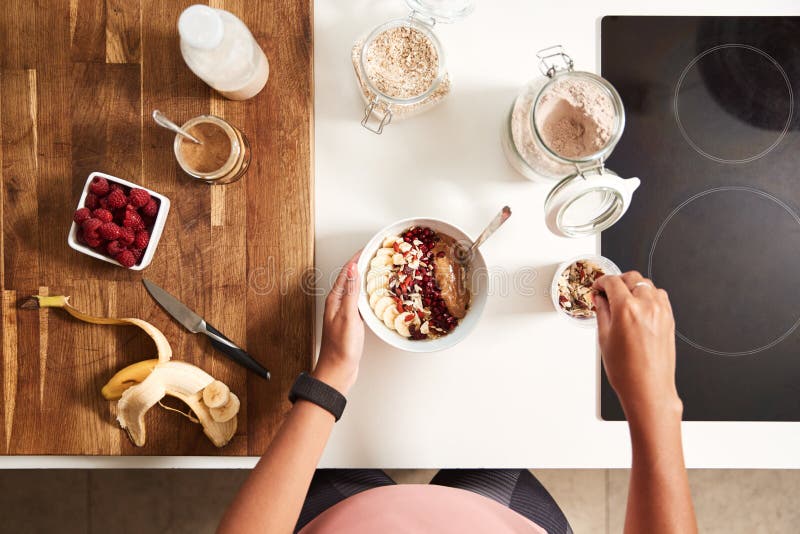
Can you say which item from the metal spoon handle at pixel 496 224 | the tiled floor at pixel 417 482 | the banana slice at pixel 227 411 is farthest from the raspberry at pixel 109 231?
the tiled floor at pixel 417 482

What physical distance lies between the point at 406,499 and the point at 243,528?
0.30 metres

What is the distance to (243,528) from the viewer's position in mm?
692

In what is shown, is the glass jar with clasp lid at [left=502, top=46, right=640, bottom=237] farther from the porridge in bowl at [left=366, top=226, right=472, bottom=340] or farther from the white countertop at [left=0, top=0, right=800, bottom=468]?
the porridge in bowl at [left=366, top=226, right=472, bottom=340]

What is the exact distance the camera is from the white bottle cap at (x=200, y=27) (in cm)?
64

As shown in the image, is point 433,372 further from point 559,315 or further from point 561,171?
point 561,171

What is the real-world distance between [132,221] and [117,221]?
31mm

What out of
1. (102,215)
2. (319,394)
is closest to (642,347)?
(319,394)

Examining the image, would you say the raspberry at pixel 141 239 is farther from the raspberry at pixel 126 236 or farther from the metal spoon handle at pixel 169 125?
the metal spoon handle at pixel 169 125

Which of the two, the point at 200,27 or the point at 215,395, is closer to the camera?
the point at 200,27

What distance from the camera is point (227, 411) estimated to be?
2.66ft

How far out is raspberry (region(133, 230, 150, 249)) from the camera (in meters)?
0.77

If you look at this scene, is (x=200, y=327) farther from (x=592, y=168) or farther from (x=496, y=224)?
(x=592, y=168)

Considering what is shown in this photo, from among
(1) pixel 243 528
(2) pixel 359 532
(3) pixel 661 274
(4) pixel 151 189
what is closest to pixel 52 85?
(4) pixel 151 189

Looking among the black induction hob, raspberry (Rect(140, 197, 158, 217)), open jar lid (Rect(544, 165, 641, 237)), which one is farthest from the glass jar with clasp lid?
raspberry (Rect(140, 197, 158, 217))
